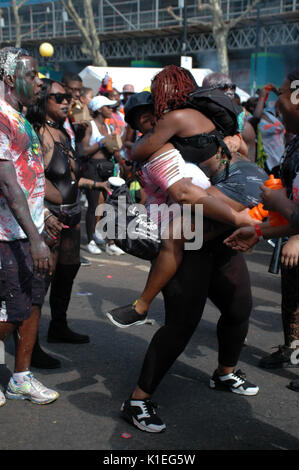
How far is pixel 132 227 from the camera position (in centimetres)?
286

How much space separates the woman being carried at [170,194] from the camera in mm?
2699

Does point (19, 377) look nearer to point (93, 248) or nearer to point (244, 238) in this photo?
point (244, 238)

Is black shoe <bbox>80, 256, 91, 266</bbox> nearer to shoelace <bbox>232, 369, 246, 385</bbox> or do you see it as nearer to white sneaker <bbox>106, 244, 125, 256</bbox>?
white sneaker <bbox>106, 244, 125, 256</bbox>

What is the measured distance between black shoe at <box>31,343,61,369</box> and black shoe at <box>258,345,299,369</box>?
1.43 meters

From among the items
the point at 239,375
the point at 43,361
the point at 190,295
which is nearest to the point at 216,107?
the point at 190,295

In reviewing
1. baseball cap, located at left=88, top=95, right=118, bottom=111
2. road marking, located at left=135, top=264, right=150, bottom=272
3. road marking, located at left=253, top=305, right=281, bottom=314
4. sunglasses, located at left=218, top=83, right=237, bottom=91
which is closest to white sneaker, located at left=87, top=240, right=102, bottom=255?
road marking, located at left=135, top=264, right=150, bottom=272

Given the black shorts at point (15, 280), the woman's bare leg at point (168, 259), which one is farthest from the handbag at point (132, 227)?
the black shorts at point (15, 280)

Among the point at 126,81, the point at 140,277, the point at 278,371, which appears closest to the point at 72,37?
the point at 126,81

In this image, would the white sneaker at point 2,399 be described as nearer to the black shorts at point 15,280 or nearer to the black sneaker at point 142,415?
the black shorts at point 15,280

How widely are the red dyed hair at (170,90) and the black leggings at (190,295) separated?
2.38 feet

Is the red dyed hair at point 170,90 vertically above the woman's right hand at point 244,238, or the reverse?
the red dyed hair at point 170,90

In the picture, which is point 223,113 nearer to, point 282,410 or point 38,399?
point 282,410

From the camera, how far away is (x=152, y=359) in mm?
2920
